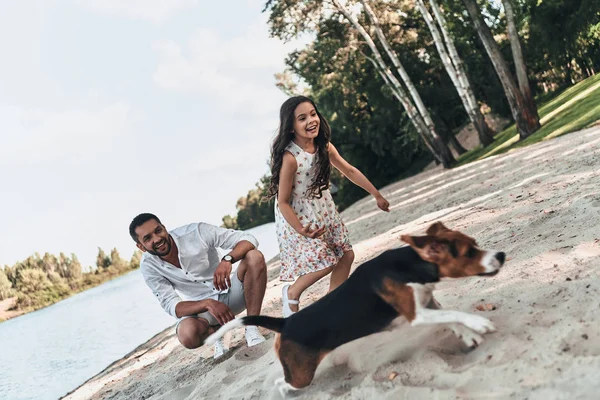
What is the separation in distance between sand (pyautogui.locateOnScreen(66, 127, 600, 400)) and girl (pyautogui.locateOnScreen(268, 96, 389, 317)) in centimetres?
84

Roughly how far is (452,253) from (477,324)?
43cm

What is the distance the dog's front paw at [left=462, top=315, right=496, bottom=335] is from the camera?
3.29 m

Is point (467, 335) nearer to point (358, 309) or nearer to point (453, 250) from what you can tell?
point (453, 250)

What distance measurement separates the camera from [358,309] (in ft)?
11.4

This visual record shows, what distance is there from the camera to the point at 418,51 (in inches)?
1265

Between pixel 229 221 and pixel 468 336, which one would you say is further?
pixel 229 221

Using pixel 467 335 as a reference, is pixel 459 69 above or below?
above

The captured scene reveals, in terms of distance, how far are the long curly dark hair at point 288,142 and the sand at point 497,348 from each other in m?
1.37

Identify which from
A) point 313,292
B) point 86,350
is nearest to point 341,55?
point 86,350

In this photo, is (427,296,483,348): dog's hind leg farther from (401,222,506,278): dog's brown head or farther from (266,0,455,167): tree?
(266,0,455,167): tree

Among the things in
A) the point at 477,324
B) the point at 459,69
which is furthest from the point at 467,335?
the point at 459,69

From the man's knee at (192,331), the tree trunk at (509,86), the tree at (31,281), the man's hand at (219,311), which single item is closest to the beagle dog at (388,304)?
the man's hand at (219,311)

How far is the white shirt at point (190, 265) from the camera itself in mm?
5695

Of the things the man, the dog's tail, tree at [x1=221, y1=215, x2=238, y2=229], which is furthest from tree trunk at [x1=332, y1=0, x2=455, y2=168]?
tree at [x1=221, y1=215, x2=238, y2=229]
